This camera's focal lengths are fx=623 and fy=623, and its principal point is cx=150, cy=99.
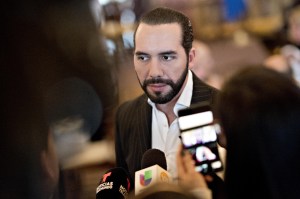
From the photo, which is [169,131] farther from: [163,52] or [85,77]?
[85,77]

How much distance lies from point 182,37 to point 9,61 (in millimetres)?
295

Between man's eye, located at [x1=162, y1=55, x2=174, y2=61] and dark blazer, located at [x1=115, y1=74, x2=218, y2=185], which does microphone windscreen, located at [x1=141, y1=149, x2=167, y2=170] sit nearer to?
dark blazer, located at [x1=115, y1=74, x2=218, y2=185]

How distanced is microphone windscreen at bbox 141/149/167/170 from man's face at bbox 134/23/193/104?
0.09 m

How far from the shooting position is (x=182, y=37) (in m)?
1.04

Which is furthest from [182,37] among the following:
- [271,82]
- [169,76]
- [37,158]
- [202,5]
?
[202,5]

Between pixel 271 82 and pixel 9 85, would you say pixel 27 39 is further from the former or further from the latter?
pixel 271 82

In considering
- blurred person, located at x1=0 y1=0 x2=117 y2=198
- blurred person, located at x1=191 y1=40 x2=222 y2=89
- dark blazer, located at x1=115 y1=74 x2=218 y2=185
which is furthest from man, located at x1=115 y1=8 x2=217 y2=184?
blurred person, located at x1=191 y1=40 x2=222 y2=89

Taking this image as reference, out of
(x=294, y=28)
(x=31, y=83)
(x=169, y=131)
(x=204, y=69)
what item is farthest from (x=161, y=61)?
(x=294, y=28)

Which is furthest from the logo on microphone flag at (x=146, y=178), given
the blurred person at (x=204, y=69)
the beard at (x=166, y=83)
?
the blurred person at (x=204, y=69)

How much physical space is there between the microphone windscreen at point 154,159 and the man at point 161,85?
1 cm

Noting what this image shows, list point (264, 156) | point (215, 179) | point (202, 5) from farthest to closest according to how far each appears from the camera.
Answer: point (202, 5)
point (215, 179)
point (264, 156)

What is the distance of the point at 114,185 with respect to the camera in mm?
1062

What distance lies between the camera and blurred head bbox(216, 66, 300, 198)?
2.84 feet

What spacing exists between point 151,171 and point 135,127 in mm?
117
